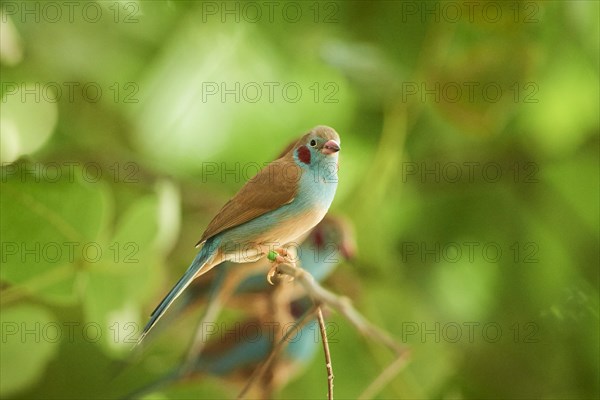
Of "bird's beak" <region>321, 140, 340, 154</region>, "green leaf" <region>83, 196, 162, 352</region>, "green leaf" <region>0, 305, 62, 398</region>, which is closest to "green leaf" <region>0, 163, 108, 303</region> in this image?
"green leaf" <region>83, 196, 162, 352</region>

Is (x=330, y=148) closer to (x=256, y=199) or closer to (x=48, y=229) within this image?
(x=256, y=199)

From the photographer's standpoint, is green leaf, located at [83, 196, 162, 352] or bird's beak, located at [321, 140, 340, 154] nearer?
bird's beak, located at [321, 140, 340, 154]

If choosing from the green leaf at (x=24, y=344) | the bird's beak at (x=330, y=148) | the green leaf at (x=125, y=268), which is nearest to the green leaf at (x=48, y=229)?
the green leaf at (x=125, y=268)

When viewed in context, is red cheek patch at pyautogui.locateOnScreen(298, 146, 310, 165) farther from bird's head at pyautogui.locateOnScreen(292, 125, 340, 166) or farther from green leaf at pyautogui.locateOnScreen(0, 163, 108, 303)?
green leaf at pyautogui.locateOnScreen(0, 163, 108, 303)

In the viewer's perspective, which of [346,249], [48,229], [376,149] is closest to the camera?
[48,229]

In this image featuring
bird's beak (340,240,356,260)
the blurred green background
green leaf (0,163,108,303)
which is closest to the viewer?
green leaf (0,163,108,303)

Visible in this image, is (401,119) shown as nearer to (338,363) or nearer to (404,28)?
(404,28)

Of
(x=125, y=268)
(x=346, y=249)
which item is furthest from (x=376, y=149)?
(x=125, y=268)

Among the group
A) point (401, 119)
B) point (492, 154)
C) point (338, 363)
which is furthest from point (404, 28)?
point (338, 363)
